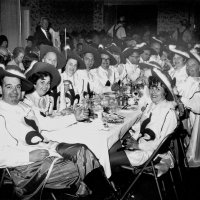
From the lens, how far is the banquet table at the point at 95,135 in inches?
103

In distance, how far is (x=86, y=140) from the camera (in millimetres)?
2621

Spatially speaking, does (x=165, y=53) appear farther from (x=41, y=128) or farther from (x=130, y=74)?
(x=41, y=128)

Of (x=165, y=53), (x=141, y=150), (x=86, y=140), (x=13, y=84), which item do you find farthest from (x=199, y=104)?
(x=165, y=53)

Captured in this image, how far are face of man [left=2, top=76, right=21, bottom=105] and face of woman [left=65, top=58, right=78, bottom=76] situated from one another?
219cm

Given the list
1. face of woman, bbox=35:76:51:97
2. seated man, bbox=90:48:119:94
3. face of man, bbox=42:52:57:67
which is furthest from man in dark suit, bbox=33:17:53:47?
face of woman, bbox=35:76:51:97

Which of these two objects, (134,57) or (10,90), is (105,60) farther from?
(10,90)

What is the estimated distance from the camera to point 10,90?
2566 mm

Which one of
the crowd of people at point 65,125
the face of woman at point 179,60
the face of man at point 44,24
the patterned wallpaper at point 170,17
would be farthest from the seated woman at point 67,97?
the patterned wallpaper at point 170,17

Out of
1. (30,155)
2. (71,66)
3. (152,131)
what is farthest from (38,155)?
(71,66)

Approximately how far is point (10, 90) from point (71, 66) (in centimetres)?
227

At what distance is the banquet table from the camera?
8.59 ft

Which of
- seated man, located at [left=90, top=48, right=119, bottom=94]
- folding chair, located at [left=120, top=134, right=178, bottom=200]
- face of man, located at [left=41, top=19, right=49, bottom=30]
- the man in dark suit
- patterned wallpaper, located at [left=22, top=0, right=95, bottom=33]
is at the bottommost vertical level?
folding chair, located at [left=120, top=134, right=178, bottom=200]

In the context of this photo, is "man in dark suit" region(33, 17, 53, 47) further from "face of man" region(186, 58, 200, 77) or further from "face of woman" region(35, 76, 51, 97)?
"face of woman" region(35, 76, 51, 97)

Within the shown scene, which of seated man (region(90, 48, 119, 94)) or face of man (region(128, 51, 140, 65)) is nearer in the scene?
seated man (region(90, 48, 119, 94))
